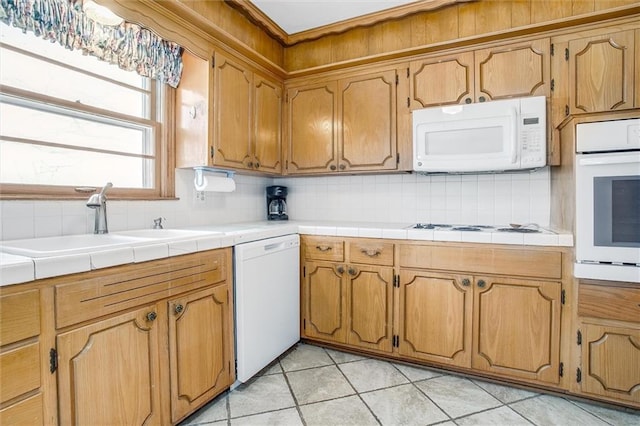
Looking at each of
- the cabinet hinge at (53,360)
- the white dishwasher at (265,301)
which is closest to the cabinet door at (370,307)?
the white dishwasher at (265,301)

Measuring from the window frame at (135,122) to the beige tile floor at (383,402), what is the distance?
49.8 inches

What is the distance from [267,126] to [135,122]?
0.98 m

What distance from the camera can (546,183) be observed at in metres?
2.32

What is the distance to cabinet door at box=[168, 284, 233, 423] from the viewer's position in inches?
59.5

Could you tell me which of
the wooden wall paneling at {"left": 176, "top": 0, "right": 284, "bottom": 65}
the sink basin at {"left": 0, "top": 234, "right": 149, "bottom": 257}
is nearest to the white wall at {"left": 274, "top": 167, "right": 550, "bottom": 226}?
the wooden wall paneling at {"left": 176, "top": 0, "right": 284, "bottom": 65}

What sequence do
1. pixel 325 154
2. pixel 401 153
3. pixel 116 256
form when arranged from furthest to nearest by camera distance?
1. pixel 325 154
2. pixel 401 153
3. pixel 116 256

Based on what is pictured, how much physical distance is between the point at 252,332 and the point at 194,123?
53.7 inches

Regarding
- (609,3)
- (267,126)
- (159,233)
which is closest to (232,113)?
(267,126)

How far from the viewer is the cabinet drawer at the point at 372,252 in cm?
219

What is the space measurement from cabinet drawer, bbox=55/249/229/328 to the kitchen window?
667 millimetres

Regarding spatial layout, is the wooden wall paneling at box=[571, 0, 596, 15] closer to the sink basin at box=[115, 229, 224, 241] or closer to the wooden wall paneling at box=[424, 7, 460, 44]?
the wooden wall paneling at box=[424, 7, 460, 44]

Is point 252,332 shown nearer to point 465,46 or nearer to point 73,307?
point 73,307

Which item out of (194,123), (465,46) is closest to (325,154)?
(194,123)

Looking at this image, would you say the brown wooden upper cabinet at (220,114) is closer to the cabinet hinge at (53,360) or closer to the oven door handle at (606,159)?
the cabinet hinge at (53,360)
